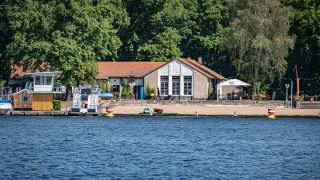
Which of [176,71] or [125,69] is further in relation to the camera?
[125,69]

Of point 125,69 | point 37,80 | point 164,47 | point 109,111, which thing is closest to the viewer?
point 109,111

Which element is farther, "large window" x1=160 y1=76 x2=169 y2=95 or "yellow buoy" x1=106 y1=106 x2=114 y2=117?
"large window" x1=160 y1=76 x2=169 y2=95

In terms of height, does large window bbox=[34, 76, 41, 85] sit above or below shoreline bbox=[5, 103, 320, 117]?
above

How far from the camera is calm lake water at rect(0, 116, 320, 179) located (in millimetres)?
55000

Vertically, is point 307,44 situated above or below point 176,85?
above

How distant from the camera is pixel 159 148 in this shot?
230 ft

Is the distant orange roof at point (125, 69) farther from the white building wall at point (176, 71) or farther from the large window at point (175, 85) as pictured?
the large window at point (175, 85)

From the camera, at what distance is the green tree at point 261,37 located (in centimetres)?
12394

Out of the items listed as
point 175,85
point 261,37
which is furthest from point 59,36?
point 261,37

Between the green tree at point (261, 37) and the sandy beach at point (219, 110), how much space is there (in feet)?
37.5

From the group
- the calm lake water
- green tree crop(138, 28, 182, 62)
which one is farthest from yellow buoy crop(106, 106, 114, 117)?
A: green tree crop(138, 28, 182, 62)

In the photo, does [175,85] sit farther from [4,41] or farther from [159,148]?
[159,148]

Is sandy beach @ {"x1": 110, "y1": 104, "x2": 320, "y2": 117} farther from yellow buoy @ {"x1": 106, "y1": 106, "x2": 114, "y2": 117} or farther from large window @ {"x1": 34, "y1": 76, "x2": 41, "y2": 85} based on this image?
large window @ {"x1": 34, "y1": 76, "x2": 41, "y2": 85}

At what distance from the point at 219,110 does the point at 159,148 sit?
41.0 metres
